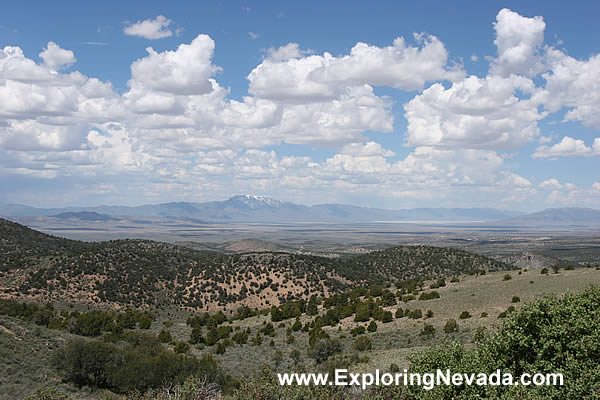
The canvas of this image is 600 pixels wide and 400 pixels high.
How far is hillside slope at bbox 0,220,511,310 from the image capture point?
5884 centimetres

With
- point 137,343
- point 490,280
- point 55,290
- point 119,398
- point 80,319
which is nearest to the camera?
point 119,398

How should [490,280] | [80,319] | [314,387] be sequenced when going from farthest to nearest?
[490,280], [80,319], [314,387]

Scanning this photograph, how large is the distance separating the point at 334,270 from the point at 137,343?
48473 millimetres

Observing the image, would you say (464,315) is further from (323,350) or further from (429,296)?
(323,350)

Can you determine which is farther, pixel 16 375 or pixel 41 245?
pixel 41 245

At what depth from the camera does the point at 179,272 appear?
7275 centimetres

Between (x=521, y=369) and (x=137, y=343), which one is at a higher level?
(x=521, y=369)

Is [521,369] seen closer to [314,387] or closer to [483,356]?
[483,356]

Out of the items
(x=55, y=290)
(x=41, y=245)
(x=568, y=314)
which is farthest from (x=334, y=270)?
(x=568, y=314)

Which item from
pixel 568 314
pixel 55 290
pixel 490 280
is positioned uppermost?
pixel 568 314

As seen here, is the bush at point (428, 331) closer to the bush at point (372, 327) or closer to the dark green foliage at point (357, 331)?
the bush at point (372, 327)

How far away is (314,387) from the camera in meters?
14.2

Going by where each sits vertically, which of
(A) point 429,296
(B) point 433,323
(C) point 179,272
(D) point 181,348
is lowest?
(C) point 179,272

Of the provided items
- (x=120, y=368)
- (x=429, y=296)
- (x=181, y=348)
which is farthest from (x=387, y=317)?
(x=120, y=368)
